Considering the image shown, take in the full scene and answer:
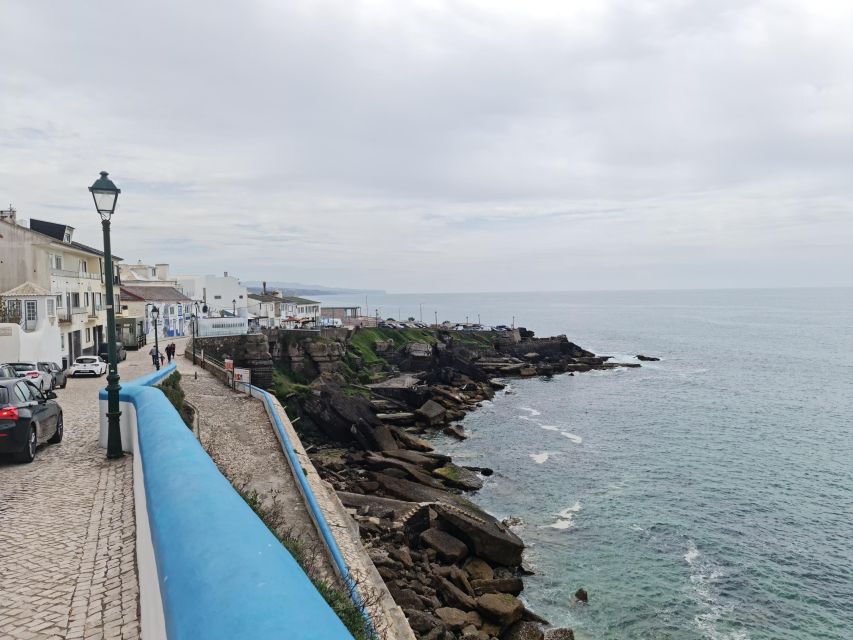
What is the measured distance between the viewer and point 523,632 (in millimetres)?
17297

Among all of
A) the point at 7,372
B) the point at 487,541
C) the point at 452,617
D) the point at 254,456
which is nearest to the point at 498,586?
the point at 487,541

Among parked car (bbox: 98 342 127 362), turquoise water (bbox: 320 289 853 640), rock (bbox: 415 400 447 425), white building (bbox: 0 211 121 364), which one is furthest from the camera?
rock (bbox: 415 400 447 425)

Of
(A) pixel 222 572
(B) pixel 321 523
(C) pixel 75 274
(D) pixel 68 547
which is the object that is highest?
(C) pixel 75 274

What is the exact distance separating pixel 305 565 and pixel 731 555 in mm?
21253

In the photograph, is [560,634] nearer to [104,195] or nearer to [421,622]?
[421,622]

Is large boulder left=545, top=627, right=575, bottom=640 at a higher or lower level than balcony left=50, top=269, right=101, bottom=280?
lower

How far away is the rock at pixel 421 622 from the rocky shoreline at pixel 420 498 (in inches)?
1.2

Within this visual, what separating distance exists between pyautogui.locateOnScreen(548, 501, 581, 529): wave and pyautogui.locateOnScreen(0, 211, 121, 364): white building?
90.9ft

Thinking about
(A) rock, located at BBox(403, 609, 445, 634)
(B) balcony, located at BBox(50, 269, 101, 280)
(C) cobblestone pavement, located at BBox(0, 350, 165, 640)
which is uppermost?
(B) balcony, located at BBox(50, 269, 101, 280)

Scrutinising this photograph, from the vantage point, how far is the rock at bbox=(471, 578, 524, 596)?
1952 centimetres

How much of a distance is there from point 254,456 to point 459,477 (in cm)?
1533

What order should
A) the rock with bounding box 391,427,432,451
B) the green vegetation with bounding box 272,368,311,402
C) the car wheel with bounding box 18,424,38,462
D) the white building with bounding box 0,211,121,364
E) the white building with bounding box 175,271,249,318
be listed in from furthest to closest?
the white building with bounding box 175,271,249,318, the green vegetation with bounding box 272,368,311,402, the rock with bounding box 391,427,432,451, the white building with bounding box 0,211,121,364, the car wheel with bounding box 18,424,38,462

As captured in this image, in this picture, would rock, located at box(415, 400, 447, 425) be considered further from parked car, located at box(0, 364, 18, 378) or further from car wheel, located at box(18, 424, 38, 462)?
car wheel, located at box(18, 424, 38, 462)

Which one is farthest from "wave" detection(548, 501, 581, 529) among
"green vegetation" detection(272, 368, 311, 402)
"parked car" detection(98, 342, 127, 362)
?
"parked car" detection(98, 342, 127, 362)
